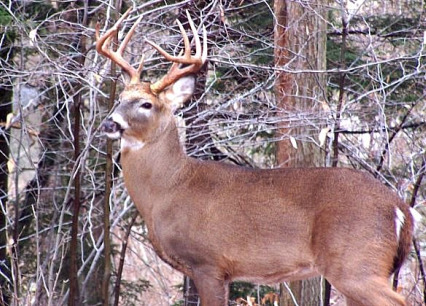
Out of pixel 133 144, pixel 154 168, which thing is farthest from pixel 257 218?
pixel 133 144

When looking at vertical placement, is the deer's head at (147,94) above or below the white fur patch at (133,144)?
above

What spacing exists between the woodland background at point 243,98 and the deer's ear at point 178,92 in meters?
0.60

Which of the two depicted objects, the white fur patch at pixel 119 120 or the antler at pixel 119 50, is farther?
the antler at pixel 119 50

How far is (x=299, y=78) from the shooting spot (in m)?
8.95

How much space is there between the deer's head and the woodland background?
1.72 ft

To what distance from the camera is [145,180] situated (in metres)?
7.89

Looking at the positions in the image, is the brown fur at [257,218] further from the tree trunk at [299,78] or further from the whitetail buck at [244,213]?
the tree trunk at [299,78]

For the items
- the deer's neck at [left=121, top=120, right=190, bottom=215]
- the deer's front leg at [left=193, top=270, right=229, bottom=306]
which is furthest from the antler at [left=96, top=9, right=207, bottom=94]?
the deer's front leg at [left=193, top=270, right=229, bottom=306]

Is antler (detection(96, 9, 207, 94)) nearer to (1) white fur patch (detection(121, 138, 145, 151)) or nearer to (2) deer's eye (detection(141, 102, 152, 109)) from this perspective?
(2) deer's eye (detection(141, 102, 152, 109))

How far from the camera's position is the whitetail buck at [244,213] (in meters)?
7.05

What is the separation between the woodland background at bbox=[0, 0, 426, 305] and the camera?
28.8 feet

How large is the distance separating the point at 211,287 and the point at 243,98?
2.51m

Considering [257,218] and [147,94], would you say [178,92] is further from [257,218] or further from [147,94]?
[257,218]

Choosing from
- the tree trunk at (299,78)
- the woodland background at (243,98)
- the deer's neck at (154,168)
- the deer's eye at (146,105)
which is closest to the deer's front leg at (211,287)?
the deer's neck at (154,168)
